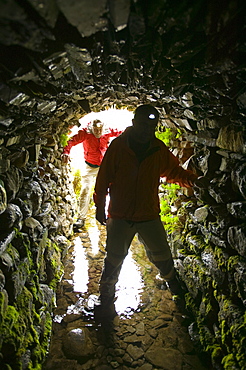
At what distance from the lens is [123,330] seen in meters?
3.17

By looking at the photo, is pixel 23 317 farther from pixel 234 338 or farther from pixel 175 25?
pixel 175 25

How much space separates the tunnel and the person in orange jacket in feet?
1.76

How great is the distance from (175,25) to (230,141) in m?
1.39

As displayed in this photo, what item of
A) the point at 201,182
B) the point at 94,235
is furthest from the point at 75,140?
the point at 201,182

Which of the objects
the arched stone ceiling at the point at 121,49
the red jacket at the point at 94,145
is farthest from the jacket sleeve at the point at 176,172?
the red jacket at the point at 94,145

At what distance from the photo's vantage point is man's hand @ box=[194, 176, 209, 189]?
122 inches

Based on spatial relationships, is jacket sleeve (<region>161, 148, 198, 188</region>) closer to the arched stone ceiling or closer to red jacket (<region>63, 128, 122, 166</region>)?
the arched stone ceiling

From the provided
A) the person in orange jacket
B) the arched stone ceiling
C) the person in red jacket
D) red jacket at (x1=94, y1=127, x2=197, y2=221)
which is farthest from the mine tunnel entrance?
the person in red jacket

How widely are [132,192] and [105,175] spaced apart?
43 cm

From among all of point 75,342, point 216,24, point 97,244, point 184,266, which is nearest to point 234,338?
point 184,266

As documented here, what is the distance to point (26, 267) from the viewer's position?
2.79 metres

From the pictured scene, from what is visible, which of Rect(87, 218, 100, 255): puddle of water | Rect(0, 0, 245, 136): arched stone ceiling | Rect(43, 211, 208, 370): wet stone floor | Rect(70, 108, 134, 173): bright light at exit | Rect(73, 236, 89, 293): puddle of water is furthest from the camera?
Rect(70, 108, 134, 173): bright light at exit

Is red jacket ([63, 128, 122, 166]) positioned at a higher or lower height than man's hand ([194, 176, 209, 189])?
higher

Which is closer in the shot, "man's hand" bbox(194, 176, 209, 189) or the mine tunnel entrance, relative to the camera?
the mine tunnel entrance
